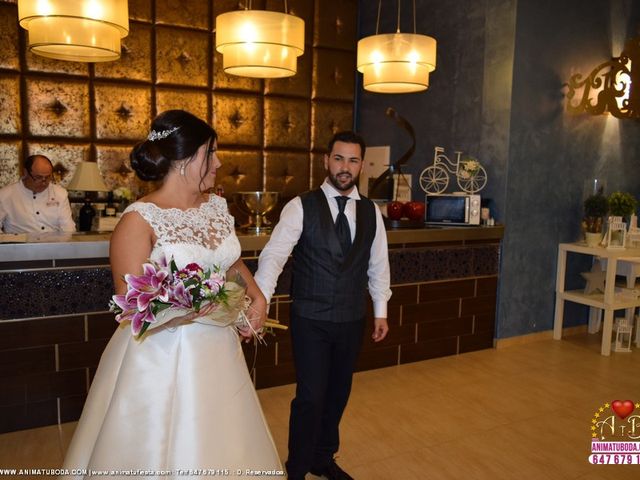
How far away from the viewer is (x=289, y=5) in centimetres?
530

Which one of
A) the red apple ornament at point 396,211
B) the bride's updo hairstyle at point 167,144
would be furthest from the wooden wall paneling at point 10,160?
the bride's updo hairstyle at point 167,144

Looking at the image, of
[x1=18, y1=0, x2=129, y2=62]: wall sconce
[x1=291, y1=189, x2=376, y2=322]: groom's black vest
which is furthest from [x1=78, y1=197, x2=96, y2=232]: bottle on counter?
[x1=291, y1=189, x2=376, y2=322]: groom's black vest

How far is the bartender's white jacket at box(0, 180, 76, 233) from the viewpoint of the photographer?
425 centimetres

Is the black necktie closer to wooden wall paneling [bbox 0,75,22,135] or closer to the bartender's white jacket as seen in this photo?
the bartender's white jacket

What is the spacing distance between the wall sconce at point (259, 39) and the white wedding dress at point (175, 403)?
5.58 feet

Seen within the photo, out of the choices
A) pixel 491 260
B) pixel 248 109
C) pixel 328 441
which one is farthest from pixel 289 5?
pixel 328 441

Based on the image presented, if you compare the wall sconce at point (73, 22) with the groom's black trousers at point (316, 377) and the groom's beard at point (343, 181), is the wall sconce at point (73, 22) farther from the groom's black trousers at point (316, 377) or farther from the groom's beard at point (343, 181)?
the groom's black trousers at point (316, 377)

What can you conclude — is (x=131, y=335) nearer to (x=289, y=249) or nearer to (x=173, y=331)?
(x=173, y=331)

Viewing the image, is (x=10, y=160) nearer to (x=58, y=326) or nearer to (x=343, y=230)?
(x=58, y=326)

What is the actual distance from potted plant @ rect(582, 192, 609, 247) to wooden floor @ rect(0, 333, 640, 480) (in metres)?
0.93

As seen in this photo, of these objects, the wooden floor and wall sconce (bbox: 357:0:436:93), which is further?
wall sconce (bbox: 357:0:436:93)

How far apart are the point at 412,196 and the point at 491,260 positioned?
110 cm

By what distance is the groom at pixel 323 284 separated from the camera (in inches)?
89.0

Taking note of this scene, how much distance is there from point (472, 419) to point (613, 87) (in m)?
3.22
